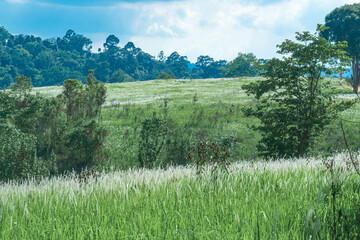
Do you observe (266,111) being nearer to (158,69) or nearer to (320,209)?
(320,209)

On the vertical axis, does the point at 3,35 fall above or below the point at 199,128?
above

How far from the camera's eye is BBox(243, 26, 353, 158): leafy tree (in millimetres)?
12883

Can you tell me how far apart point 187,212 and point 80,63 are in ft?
550

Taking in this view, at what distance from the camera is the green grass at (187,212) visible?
8.54 feet

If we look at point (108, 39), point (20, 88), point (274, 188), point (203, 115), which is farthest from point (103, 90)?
point (108, 39)

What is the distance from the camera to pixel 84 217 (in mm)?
3176

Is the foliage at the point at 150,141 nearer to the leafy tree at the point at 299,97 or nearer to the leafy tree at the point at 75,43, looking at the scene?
the leafy tree at the point at 299,97

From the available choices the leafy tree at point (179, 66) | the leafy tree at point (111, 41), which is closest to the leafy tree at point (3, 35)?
the leafy tree at point (111, 41)

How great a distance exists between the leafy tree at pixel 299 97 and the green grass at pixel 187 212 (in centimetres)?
918

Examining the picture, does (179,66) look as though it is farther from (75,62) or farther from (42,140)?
(42,140)

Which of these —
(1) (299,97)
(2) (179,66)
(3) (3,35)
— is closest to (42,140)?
(1) (299,97)

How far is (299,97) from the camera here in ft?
43.6

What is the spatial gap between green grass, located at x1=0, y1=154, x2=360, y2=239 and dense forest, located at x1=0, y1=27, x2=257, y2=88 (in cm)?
12812

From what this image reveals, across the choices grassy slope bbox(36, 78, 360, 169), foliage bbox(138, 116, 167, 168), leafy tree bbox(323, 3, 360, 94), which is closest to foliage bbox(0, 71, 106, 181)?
grassy slope bbox(36, 78, 360, 169)
